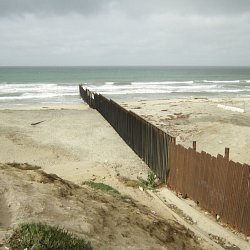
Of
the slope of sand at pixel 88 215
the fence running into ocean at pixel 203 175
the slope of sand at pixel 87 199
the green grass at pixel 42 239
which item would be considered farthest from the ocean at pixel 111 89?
the green grass at pixel 42 239

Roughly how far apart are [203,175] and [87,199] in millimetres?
2936

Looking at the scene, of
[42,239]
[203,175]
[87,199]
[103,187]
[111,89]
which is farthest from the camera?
[111,89]

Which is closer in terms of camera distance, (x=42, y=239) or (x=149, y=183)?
(x=42, y=239)

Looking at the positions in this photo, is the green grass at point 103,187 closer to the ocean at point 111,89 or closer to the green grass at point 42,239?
the green grass at point 42,239

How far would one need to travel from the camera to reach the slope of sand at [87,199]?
637 centimetres

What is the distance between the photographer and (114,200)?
28.9 ft

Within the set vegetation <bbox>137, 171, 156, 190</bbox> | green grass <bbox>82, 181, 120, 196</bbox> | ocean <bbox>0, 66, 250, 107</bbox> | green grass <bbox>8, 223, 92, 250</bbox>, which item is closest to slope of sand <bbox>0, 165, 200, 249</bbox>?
green grass <bbox>8, 223, 92, 250</bbox>

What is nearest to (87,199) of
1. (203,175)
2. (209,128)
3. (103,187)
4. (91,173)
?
(103,187)

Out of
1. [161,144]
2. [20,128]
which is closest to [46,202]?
[161,144]

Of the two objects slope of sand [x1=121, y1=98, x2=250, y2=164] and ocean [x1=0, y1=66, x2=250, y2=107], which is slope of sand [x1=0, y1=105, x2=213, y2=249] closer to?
slope of sand [x1=121, y1=98, x2=250, y2=164]

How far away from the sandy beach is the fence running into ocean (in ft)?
2.92

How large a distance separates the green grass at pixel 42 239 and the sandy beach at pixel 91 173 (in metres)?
0.24

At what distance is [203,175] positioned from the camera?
9.02 m

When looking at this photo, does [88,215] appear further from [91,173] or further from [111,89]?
[111,89]
